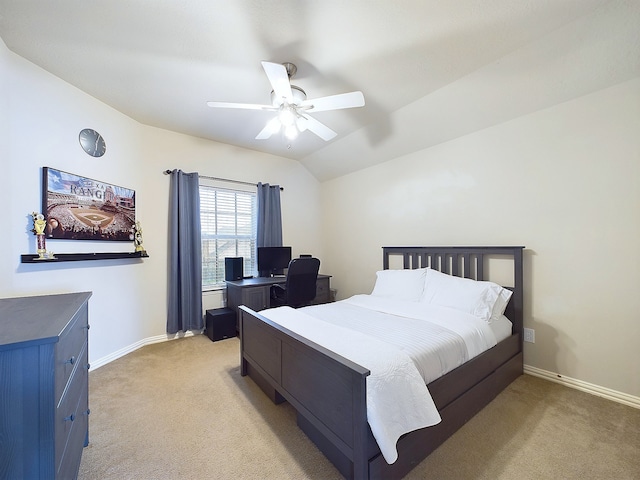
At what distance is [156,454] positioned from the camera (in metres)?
1.55

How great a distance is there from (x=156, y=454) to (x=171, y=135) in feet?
11.0

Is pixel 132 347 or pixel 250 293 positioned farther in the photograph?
pixel 250 293

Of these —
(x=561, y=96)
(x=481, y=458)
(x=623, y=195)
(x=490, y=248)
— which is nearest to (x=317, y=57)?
(x=561, y=96)

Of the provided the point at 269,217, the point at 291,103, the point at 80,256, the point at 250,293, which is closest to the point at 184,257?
the point at 250,293

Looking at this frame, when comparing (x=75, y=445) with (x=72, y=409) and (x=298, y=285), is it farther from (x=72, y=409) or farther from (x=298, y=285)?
(x=298, y=285)

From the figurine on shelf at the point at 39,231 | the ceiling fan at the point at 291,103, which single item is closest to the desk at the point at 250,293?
the figurine on shelf at the point at 39,231

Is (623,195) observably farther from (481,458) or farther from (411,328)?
(481,458)

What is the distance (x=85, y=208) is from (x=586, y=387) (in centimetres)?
470

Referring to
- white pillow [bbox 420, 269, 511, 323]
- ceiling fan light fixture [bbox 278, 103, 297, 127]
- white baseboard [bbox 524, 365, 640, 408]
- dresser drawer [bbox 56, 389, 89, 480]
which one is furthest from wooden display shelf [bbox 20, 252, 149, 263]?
white baseboard [bbox 524, 365, 640, 408]

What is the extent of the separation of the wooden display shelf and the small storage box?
1079 mm

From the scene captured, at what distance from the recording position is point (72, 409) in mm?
1199

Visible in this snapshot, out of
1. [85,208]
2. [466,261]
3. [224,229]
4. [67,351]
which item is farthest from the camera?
[224,229]

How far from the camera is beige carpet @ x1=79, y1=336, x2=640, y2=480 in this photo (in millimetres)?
1428

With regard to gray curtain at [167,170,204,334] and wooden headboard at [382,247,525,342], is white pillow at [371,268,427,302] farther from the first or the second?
gray curtain at [167,170,204,334]
